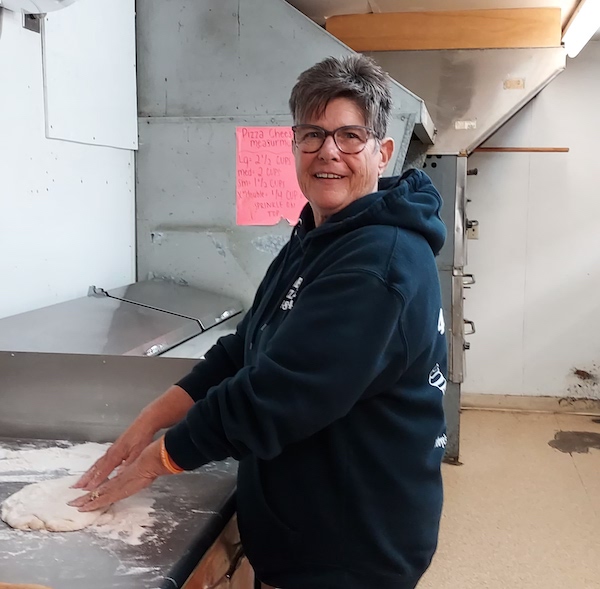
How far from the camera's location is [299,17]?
6.55ft

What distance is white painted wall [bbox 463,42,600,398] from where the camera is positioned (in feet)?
11.9

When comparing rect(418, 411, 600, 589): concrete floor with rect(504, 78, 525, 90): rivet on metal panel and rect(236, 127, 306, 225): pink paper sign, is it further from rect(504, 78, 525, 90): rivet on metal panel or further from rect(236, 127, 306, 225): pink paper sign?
rect(504, 78, 525, 90): rivet on metal panel

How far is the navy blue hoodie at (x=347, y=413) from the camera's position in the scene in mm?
845

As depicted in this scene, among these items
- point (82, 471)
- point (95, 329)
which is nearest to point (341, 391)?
point (82, 471)

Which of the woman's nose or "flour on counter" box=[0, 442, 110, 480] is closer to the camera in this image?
the woman's nose

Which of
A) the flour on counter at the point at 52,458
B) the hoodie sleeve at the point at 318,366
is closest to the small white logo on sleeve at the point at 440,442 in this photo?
the hoodie sleeve at the point at 318,366

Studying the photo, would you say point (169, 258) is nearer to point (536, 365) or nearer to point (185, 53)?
point (185, 53)

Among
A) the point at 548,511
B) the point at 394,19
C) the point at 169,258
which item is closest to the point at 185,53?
the point at 169,258

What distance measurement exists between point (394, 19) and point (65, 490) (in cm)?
244

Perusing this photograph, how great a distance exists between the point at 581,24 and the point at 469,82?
0.48m

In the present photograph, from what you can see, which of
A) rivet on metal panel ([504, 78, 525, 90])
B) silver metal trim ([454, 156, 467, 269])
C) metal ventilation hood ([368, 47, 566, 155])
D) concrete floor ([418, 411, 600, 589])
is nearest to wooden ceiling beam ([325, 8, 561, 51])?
metal ventilation hood ([368, 47, 566, 155])

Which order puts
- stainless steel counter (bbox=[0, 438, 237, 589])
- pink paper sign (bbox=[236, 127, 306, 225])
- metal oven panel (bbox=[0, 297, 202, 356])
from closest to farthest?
stainless steel counter (bbox=[0, 438, 237, 589])
metal oven panel (bbox=[0, 297, 202, 356])
pink paper sign (bbox=[236, 127, 306, 225])

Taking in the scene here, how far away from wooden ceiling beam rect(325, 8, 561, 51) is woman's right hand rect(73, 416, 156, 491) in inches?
89.1

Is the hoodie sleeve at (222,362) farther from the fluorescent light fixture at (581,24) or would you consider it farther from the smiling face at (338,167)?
the fluorescent light fixture at (581,24)
